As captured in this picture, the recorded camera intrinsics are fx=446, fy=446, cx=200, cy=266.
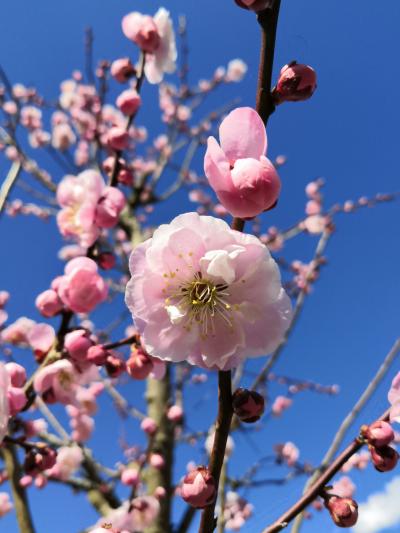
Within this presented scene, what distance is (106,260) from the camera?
5.09 feet

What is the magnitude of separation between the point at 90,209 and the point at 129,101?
51 centimetres

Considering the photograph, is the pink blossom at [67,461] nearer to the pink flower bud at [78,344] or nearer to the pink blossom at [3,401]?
the pink flower bud at [78,344]

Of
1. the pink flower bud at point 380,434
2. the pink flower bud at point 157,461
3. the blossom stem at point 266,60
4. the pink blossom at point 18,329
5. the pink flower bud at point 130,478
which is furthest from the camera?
the pink flower bud at point 157,461

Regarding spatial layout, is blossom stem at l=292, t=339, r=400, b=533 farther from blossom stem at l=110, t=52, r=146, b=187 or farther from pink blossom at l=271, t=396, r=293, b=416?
pink blossom at l=271, t=396, r=293, b=416

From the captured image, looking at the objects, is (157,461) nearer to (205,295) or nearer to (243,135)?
(205,295)

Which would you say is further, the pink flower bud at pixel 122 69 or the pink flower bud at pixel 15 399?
the pink flower bud at pixel 122 69

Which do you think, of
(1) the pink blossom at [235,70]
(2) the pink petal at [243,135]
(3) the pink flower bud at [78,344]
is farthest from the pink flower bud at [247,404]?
(1) the pink blossom at [235,70]

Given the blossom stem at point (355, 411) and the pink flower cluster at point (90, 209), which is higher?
the pink flower cluster at point (90, 209)

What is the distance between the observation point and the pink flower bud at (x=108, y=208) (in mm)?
1558

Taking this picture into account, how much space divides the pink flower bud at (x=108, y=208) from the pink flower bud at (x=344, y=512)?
1098 mm

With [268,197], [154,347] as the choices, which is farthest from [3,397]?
[268,197]

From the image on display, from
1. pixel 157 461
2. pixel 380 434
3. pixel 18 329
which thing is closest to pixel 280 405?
pixel 157 461

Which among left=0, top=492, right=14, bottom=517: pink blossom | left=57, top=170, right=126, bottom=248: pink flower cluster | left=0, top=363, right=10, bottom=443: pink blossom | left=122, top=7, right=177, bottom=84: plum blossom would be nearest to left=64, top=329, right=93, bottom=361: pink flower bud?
left=0, top=363, right=10, bottom=443: pink blossom

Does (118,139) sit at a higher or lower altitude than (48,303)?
higher
